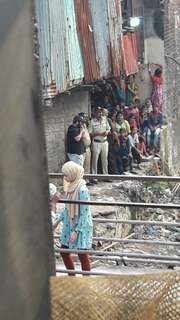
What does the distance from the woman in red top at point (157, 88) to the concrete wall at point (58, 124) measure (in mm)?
7230

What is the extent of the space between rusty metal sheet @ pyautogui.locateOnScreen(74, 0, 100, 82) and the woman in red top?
27.4ft

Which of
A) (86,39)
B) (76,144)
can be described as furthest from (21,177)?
(86,39)

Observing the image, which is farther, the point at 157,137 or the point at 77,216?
the point at 157,137

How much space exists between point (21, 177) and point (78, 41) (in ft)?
38.5

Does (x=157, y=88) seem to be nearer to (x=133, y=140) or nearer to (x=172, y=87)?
(x=172, y=87)

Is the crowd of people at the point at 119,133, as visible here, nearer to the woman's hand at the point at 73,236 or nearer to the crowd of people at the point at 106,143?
the crowd of people at the point at 106,143

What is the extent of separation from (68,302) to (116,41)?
46.1 feet

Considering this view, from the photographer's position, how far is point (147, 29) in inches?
941

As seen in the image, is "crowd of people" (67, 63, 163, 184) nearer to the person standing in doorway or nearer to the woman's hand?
the person standing in doorway

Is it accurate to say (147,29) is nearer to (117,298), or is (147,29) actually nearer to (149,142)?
(149,142)

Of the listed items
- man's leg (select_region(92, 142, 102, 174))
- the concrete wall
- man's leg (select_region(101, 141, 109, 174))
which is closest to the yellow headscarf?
the concrete wall

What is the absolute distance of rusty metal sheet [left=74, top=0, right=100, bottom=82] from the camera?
12.7m

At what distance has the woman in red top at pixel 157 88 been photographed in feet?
72.1

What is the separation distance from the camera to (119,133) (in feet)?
52.0
